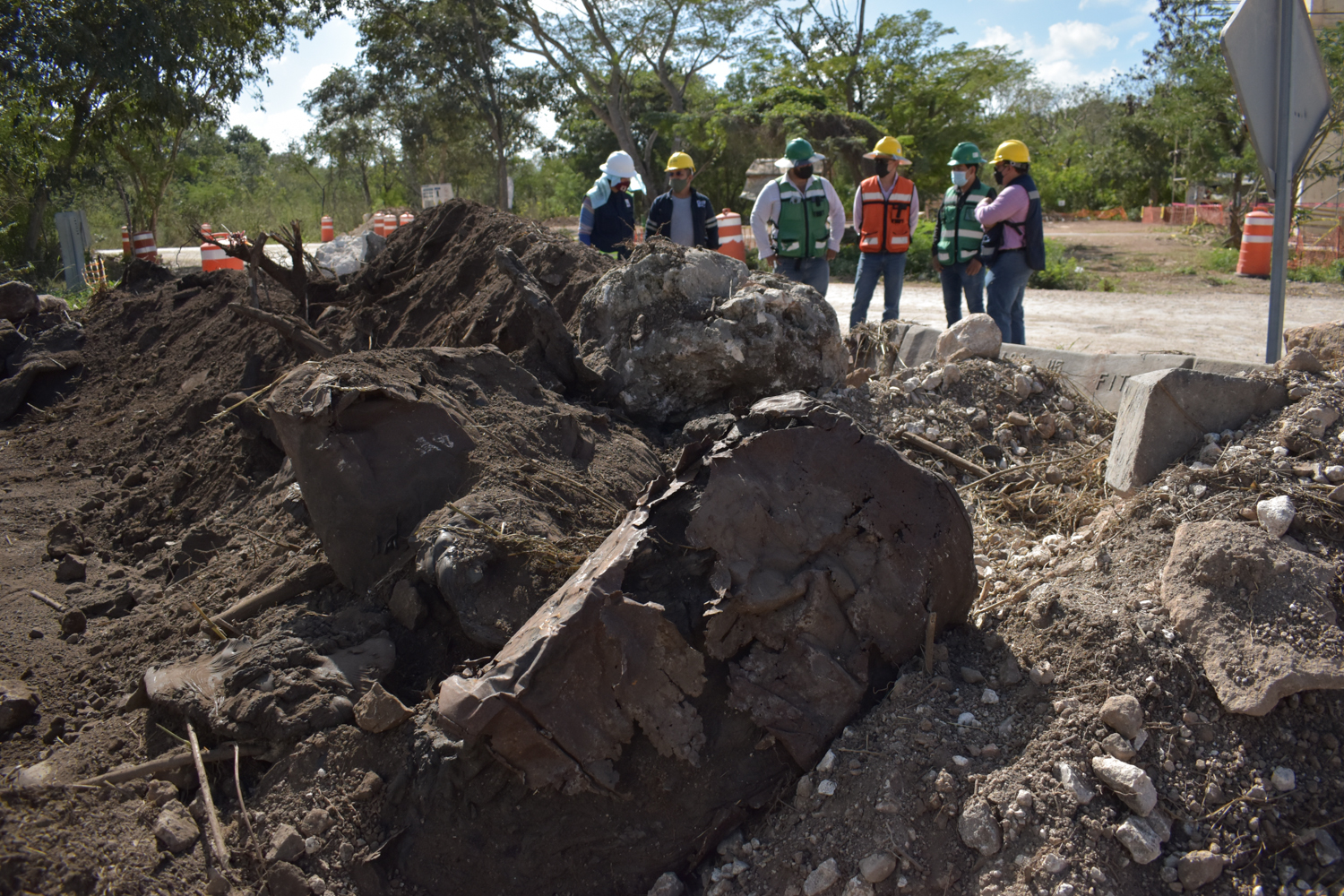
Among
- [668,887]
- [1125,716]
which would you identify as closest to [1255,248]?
[1125,716]

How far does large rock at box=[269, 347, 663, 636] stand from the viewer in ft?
9.82

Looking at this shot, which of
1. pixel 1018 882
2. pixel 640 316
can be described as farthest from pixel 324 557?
pixel 1018 882

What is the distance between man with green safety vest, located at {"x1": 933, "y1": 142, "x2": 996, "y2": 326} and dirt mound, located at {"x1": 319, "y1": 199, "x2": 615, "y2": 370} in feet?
8.87

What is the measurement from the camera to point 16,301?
911 centimetres

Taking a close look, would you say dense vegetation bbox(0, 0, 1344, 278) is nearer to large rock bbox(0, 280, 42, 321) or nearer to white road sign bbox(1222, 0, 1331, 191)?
large rock bbox(0, 280, 42, 321)

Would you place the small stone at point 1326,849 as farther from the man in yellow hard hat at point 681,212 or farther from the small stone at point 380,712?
the man in yellow hard hat at point 681,212

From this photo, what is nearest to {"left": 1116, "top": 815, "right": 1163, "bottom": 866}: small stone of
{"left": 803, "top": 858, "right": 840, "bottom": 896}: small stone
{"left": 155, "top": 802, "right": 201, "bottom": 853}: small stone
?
{"left": 803, "top": 858, "right": 840, "bottom": 896}: small stone

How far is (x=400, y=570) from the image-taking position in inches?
127

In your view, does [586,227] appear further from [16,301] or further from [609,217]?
[16,301]

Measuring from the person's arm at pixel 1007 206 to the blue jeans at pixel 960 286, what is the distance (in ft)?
1.71

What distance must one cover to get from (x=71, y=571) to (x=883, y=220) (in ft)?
20.1

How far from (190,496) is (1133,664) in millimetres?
4845

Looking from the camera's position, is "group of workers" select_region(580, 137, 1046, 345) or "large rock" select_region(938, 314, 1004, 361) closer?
"large rock" select_region(938, 314, 1004, 361)

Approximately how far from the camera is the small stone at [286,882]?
7.86 feet
